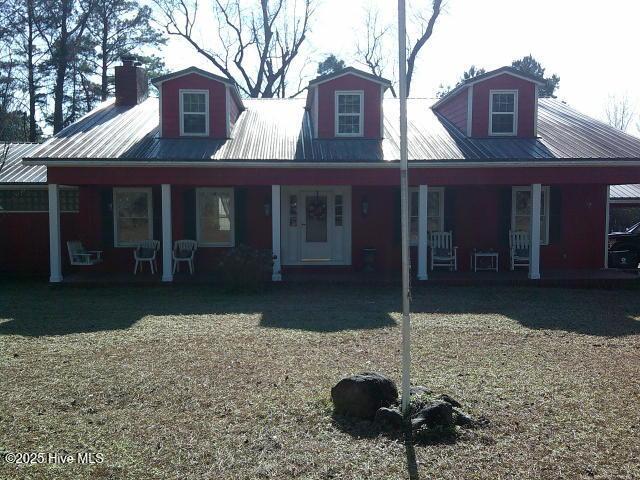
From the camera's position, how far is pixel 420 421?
4875mm

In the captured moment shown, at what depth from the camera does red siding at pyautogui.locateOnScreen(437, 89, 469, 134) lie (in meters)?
15.6

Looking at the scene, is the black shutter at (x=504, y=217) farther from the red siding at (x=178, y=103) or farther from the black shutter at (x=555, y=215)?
the red siding at (x=178, y=103)

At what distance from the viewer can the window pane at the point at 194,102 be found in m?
14.9

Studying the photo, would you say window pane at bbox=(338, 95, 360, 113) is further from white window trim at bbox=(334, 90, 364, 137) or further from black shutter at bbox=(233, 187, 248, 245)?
black shutter at bbox=(233, 187, 248, 245)

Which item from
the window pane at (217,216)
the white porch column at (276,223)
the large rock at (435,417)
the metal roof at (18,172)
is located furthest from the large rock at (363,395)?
the metal roof at (18,172)

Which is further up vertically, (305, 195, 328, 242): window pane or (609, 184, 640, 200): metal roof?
(609, 184, 640, 200): metal roof

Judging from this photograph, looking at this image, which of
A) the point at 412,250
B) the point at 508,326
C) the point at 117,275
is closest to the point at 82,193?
the point at 117,275

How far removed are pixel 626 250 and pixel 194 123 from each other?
1291cm

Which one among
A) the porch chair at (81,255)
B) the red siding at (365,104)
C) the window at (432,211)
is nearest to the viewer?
the porch chair at (81,255)

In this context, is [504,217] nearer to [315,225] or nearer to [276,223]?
[315,225]

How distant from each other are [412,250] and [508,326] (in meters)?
6.33

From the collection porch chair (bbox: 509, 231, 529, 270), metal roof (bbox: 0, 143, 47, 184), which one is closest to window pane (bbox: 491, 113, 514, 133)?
porch chair (bbox: 509, 231, 529, 270)

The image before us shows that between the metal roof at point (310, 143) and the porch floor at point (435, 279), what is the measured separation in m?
2.72

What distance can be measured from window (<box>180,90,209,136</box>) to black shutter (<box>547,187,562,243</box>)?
898 cm
